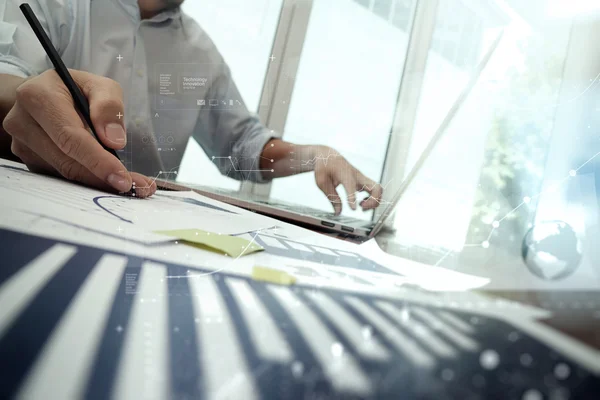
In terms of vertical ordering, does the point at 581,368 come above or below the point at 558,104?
below

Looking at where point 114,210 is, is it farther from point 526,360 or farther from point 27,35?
point 27,35

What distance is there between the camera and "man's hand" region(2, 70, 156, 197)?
1.22 ft

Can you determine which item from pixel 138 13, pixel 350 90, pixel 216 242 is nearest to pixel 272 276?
pixel 216 242

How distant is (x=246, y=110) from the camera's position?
47cm

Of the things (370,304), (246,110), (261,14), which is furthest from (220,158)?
(370,304)

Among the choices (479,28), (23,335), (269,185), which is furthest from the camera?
(269,185)

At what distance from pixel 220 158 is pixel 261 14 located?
0.66ft

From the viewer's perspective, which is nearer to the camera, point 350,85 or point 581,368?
point 581,368

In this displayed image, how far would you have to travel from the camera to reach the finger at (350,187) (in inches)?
16.3

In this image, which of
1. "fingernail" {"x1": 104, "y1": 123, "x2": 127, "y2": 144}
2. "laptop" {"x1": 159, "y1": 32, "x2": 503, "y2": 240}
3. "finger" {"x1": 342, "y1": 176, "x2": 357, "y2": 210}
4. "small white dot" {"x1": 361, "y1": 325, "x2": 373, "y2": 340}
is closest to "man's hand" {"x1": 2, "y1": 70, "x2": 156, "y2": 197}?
"fingernail" {"x1": 104, "y1": 123, "x2": 127, "y2": 144}

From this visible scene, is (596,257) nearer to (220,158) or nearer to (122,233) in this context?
(122,233)

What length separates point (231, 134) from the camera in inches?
19.3

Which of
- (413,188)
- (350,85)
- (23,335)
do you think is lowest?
(23,335)

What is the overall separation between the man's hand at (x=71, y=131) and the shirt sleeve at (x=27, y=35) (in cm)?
16
